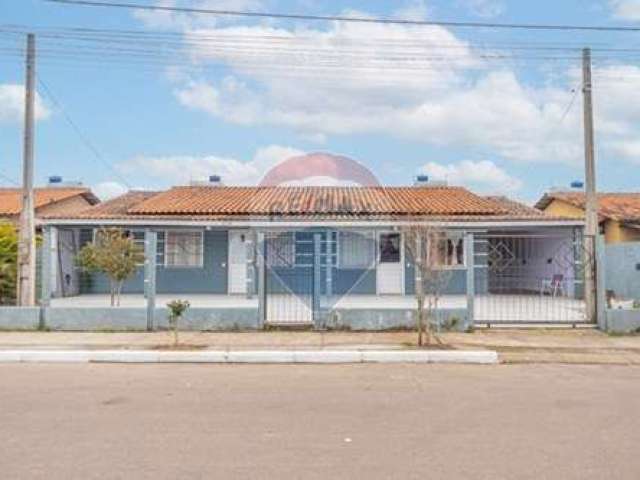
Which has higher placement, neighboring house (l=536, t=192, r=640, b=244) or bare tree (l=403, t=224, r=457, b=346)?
neighboring house (l=536, t=192, r=640, b=244)

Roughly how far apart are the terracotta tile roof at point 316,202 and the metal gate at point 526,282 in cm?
483

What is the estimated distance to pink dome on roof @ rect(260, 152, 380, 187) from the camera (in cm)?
2867

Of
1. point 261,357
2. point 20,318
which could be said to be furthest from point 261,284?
point 20,318

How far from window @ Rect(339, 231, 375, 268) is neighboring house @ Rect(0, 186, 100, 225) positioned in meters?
11.7

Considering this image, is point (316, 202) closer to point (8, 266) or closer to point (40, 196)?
point (8, 266)

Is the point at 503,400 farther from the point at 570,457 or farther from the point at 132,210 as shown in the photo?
the point at 132,210

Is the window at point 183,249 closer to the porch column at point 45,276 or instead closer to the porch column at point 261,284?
the porch column at point 45,276

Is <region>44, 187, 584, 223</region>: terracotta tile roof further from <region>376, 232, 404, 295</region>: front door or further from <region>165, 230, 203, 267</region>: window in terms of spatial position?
<region>376, 232, 404, 295</region>: front door

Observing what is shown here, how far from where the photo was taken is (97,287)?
19.2 m

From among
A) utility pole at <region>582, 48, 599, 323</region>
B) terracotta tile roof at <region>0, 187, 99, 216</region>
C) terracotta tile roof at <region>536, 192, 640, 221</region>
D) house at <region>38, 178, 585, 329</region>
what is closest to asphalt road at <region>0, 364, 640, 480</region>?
house at <region>38, 178, 585, 329</region>

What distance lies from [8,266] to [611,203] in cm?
2244

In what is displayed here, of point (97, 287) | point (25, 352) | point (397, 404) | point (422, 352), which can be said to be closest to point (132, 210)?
A: point (97, 287)

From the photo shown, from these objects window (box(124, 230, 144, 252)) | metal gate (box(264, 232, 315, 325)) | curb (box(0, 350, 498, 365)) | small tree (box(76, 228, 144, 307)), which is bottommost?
curb (box(0, 350, 498, 365))

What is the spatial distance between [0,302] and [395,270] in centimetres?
1232
